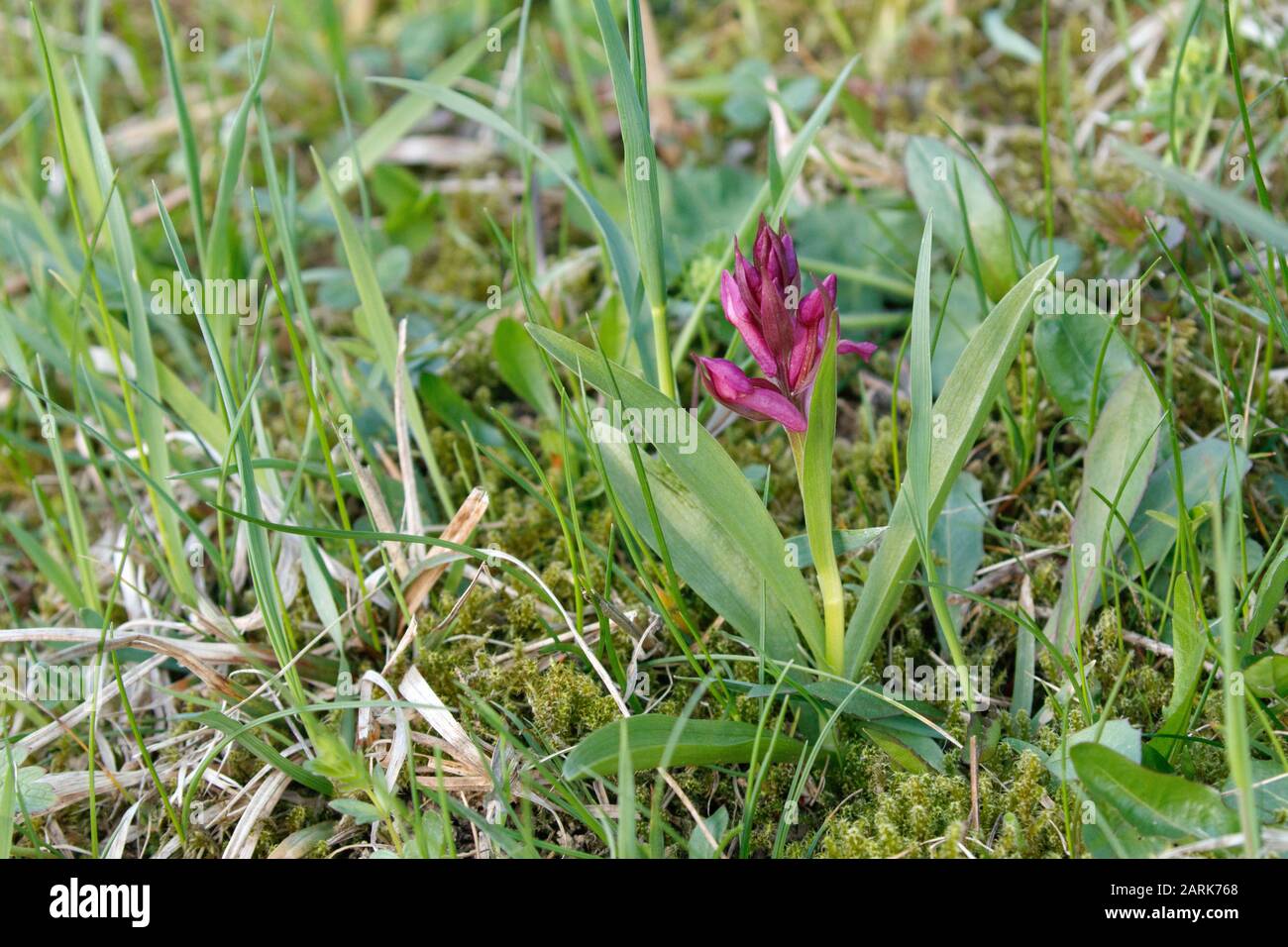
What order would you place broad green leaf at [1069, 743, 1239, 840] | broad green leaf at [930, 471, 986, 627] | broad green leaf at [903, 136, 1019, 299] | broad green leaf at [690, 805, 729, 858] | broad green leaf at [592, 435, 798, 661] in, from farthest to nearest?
broad green leaf at [903, 136, 1019, 299], broad green leaf at [930, 471, 986, 627], broad green leaf at [592, 435, 798, 661], broad green leaf at [690, 805, 729, 858], broad green leaf at [1069, 743, 1239, 840]

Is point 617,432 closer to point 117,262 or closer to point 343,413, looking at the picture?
point 343,413

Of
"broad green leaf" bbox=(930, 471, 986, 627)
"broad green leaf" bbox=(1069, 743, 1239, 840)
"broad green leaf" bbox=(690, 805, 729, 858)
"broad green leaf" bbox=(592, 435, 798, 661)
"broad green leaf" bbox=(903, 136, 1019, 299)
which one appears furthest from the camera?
"broad green leaf" bbox=(903, 136, 1019, 299)

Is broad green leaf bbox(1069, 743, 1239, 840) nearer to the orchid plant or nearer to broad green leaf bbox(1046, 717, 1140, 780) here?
broad green leaf bbox(1046, 717, 1140, 780)

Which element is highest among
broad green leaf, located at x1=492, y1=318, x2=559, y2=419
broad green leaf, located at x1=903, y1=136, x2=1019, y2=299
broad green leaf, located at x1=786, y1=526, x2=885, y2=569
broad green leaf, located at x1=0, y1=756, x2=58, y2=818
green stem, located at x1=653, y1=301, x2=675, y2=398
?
broad green leaf, located at x1=903, y1=136, x2=1019, y2=299

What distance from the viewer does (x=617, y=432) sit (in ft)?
5.52

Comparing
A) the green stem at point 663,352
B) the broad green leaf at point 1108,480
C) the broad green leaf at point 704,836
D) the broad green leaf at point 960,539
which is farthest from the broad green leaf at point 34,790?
the broad green leaf at point 1108,480

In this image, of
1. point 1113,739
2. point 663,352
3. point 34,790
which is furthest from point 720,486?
point 34,790

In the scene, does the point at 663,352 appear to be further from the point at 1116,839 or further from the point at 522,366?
the point at 1116,839

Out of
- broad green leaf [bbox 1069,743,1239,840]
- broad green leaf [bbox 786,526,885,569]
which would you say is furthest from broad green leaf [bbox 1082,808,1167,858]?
broad green leaf [bbox 786,526,885,569]

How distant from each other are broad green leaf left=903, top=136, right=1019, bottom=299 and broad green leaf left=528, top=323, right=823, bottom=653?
882 millimetres

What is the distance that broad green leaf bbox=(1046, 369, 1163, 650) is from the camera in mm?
1703

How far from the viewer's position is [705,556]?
1633 millimetres

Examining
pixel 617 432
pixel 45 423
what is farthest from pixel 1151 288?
pixel 45 423
